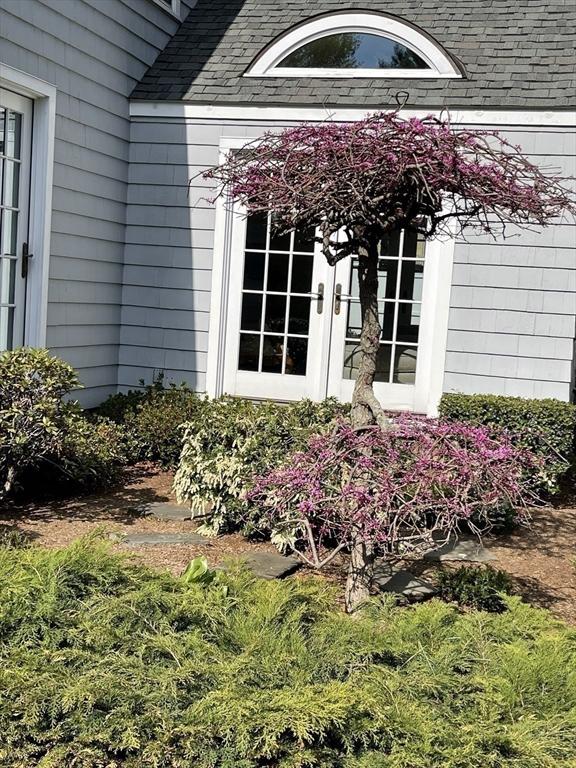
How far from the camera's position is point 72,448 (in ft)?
19.1

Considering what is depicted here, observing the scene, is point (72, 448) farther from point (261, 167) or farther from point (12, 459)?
point (261, 167)

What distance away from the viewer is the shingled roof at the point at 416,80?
7.41m

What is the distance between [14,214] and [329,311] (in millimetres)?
2818

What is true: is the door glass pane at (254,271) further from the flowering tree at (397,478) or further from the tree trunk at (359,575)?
the tree trunk at (359,575)

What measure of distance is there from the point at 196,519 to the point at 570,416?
9.96 ft

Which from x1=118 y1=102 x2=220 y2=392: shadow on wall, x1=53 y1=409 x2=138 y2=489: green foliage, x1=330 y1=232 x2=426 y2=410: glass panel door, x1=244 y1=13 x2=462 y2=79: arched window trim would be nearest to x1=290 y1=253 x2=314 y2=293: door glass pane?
x1=330 y1=232 x2=426 y2=410: glass panel door

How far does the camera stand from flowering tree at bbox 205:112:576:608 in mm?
3490

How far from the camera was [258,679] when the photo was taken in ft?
8.40

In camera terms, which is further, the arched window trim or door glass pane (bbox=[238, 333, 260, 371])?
door glass pane (bbox=[238, 333, 260, 371])

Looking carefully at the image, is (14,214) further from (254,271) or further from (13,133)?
(254,271)

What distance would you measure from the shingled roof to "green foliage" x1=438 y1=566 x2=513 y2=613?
174 inches

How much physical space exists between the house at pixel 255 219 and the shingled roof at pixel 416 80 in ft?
0.06

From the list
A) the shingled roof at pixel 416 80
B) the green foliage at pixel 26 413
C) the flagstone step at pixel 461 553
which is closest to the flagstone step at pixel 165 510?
the green foliage at pixel 26 413

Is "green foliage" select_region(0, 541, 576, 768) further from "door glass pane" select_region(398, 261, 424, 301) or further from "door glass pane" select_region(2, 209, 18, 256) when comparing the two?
"door glass pane" select_region(398, 261, 424, 301)
